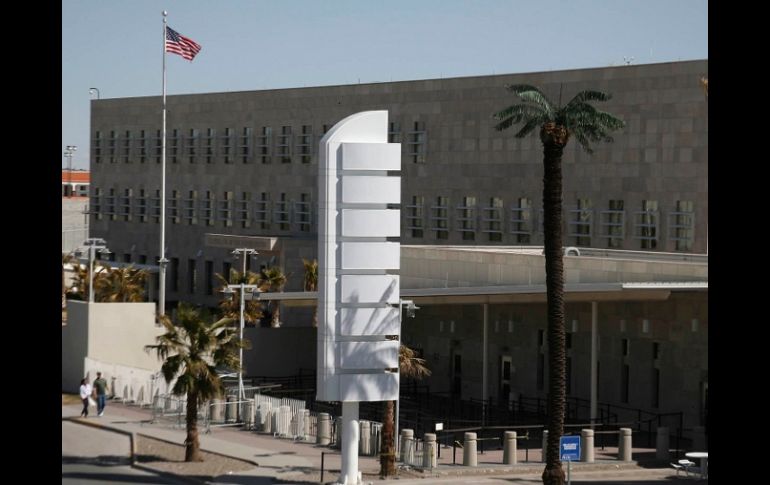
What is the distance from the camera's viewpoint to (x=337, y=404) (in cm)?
4588

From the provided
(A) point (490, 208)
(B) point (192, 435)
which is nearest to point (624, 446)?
(B) point (192, 435)

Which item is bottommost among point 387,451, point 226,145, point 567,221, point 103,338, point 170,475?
point 170,475

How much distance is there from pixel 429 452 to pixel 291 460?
13.4 feet

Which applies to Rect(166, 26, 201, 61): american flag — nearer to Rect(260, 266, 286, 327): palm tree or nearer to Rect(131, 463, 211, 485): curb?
Rect(260, 266, 286, 327): palm tree

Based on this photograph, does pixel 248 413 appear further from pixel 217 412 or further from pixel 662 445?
pixel 662 445

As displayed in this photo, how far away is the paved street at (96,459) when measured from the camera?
31.5 metres

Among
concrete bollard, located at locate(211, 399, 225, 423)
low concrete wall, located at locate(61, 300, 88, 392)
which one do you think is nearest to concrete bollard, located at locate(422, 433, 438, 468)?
concrete bollard, located at locate(211, 399, 225, 423)

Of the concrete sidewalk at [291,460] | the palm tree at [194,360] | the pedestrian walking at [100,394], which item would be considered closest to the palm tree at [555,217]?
the concrete sidewalk at [291,460]

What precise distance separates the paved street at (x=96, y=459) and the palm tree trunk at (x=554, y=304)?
952cm

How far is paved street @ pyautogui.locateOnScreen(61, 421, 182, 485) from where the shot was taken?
31.5 m

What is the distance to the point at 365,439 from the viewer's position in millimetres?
35906
